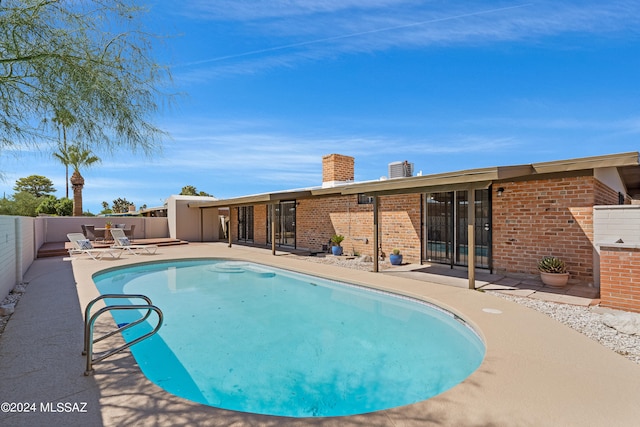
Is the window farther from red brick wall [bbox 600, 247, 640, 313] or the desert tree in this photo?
the desert tree

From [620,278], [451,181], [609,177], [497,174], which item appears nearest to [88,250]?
Result: [451,181]

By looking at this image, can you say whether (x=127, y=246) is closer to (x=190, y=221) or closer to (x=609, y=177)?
(x=190, y=221)

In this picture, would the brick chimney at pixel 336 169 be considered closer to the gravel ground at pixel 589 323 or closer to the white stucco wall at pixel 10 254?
the gravel ground at pixel 589 323

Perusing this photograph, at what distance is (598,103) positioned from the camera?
37.2 feet

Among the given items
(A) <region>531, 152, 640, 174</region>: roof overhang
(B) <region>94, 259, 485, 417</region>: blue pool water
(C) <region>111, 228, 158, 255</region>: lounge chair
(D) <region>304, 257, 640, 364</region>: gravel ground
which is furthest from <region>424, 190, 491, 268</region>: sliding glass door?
(C) <region>111, 228, 158, 255</region>: lounge chair

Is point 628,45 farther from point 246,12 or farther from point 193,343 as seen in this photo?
point 193,343

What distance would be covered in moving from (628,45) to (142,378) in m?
13.1

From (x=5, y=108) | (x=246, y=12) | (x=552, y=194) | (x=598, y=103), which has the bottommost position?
(x=552, y=194)

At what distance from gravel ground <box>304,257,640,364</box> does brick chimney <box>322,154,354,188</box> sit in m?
9.34

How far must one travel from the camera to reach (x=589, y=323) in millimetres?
4777

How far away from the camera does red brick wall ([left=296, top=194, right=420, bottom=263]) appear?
35.3 feet

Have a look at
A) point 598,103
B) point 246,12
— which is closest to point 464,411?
point 246,12

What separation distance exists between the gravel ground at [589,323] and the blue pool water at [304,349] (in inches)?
59.3

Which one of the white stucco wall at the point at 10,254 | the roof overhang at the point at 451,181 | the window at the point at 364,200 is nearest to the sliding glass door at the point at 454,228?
the roof overhang at the point at 451,181
